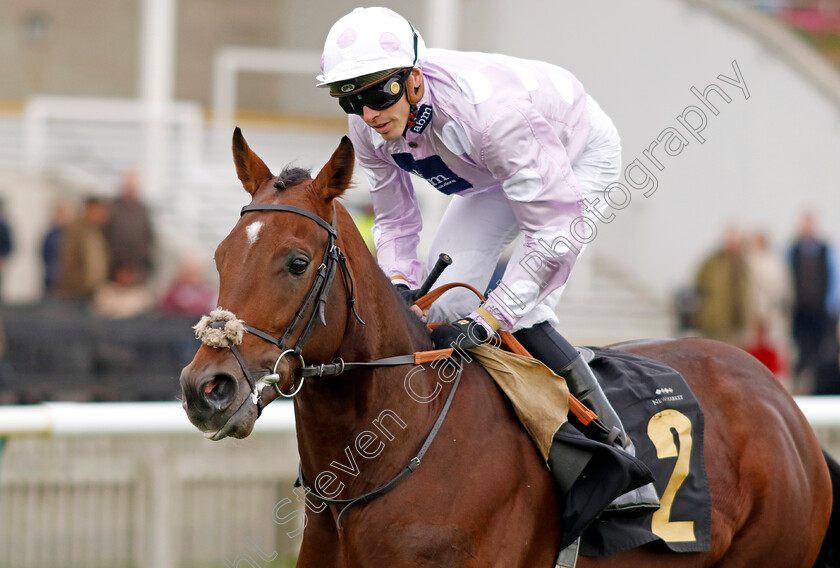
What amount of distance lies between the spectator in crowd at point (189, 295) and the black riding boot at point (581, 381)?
609 cm

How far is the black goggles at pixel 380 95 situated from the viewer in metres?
3.22

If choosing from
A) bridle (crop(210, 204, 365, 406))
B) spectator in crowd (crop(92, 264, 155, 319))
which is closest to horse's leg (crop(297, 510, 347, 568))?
bridle (crop(210, 204, 365, 406))

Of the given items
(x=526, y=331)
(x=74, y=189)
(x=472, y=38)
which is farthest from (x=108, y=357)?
(x=472, y=38)

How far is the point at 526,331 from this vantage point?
141 inches

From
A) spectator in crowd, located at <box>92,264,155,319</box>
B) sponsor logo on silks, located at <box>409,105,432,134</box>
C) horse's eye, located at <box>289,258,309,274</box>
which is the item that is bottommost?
spectator in crowd, located at <box>92,264,155,319</box>

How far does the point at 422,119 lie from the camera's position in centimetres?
339

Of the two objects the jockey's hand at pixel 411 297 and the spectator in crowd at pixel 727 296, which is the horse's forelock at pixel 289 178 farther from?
the spectator in crowd at pixel 727 296

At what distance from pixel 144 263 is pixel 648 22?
23.7ft

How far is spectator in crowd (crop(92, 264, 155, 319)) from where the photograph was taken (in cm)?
924

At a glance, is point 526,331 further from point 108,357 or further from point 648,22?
point 648,22

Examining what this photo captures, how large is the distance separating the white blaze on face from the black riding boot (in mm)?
1055

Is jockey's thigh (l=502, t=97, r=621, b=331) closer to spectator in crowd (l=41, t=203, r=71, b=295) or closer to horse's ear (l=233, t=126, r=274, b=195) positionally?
horse's ear (l=233, t=126, r=274, b=195)

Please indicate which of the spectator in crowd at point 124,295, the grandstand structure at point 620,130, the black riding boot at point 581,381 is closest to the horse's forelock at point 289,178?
the black riding boot at point 581,381

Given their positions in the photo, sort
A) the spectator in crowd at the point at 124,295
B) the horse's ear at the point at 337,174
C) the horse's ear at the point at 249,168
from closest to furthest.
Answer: the horse's ear at the point at 337,174 < the horse's ear at the point at 249,168 < the spectator in crowd at the point at 124,295
